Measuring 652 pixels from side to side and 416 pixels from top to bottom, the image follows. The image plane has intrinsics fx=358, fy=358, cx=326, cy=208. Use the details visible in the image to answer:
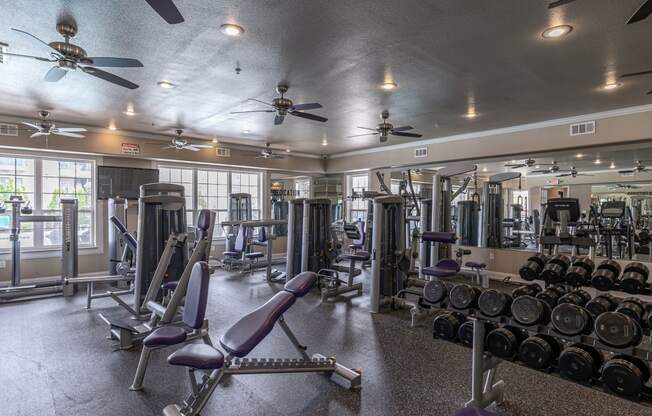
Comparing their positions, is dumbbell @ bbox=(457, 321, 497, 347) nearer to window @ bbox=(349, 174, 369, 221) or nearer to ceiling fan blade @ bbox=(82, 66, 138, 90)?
ceiling fan blade @ bbox=(82, 66, 138, 90)

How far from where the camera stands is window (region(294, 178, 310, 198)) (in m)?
9.94

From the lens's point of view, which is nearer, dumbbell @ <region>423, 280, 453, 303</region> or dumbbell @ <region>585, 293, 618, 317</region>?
dumbbell @ <region>585, 293, 618, 317</region>

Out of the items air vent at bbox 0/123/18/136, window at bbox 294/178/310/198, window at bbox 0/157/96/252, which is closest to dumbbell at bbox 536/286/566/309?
window at bbox 0/157/96/252

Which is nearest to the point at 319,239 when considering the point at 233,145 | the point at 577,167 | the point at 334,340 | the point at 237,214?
the point at 334,340

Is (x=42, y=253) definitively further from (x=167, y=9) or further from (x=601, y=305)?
(x=601, y=305)

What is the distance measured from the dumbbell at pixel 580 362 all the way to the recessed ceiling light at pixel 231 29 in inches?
117

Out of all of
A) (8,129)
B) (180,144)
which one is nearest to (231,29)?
(180,144)

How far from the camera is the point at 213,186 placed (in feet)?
27.5

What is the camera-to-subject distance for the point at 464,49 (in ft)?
10.4

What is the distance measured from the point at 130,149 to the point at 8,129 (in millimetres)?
1746

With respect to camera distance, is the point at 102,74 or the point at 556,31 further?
the point at 102,74

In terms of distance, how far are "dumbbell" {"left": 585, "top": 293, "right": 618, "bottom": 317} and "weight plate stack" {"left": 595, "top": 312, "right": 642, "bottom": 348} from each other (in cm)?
28

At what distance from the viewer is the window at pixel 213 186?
785 centimetres

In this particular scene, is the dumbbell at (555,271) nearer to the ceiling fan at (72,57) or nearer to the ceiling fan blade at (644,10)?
the ceiling fan blade at (644,10)
